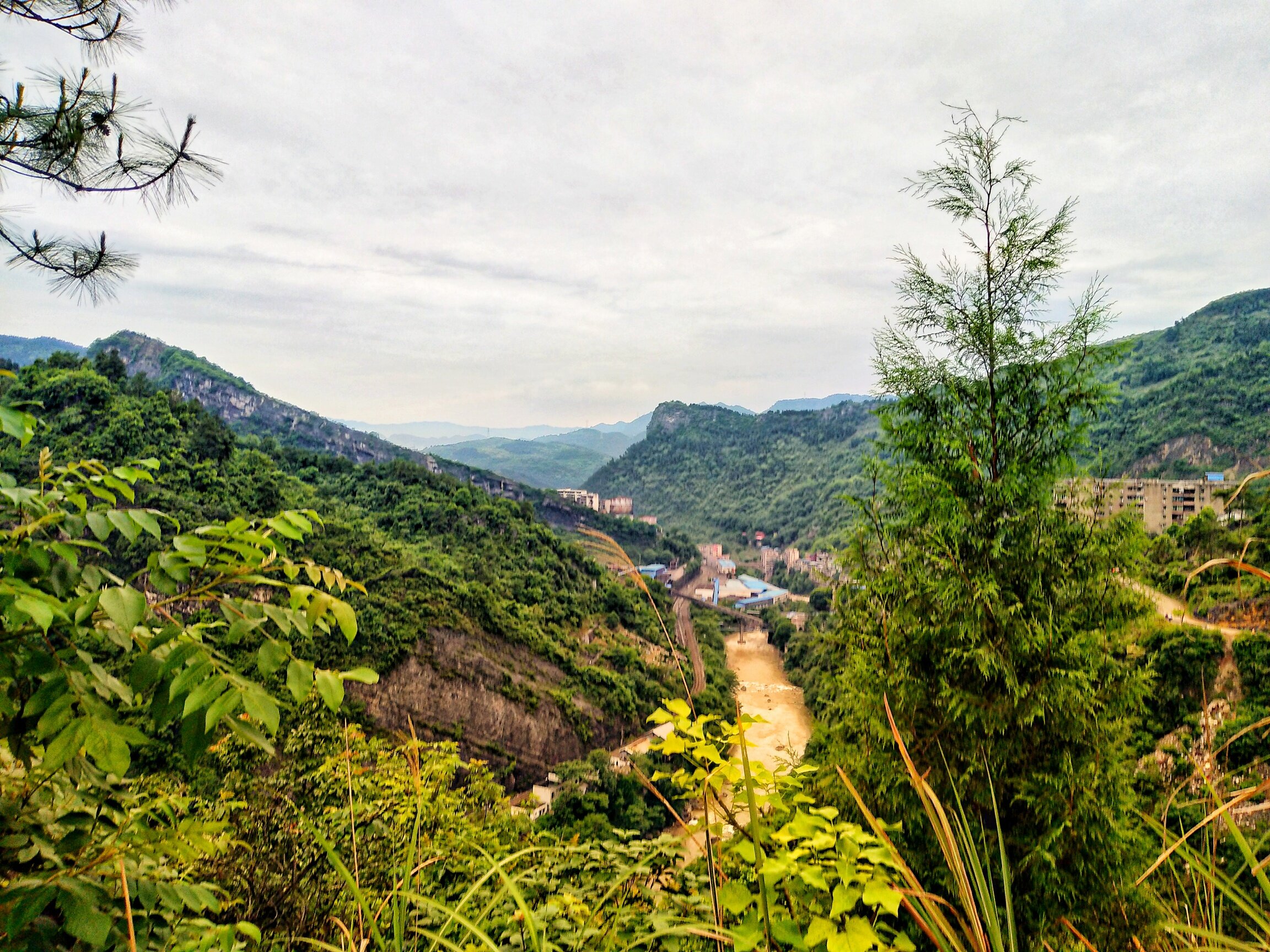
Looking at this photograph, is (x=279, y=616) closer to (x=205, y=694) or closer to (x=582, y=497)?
(x=205, y=694)

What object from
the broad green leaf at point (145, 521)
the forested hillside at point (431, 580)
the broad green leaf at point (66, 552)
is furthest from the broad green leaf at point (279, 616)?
the forested hillside at point (431, 580)

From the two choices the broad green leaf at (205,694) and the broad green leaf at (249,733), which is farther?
the broad green leaf at (249,733)

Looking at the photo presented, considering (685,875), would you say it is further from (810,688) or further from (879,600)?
(810,688)

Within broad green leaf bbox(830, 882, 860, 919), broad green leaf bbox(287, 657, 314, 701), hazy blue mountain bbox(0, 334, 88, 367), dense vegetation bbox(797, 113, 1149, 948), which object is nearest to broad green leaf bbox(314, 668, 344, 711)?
broad green leaf bbox(287, 657, 314, 701)

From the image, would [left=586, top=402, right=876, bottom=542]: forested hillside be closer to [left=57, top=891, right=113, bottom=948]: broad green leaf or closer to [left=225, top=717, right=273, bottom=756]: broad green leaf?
[left=225, top=717, right=273, bottom=756]: broad green leaf

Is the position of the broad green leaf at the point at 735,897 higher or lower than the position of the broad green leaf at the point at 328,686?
lower

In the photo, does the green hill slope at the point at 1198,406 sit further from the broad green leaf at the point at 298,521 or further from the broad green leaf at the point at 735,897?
the broad green leaf at the point at 298,521
